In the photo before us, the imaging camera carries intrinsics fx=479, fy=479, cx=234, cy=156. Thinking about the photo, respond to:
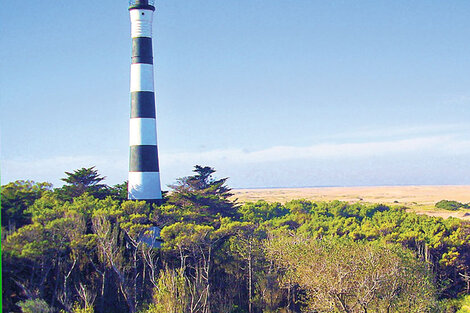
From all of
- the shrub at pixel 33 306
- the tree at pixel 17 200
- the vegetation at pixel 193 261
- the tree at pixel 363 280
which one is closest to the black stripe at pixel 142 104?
the vegetation at pixel 193 261

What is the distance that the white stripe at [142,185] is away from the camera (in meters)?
28.4

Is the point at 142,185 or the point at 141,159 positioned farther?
the point at 142,185

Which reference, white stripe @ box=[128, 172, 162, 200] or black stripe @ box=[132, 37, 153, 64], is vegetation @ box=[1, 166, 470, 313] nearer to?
white stripe @ box=[128, 172, 162, 200]

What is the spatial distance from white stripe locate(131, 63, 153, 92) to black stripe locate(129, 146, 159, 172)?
3.55 meters

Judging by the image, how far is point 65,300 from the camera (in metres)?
19.2

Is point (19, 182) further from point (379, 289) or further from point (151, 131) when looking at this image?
point (379, 289)

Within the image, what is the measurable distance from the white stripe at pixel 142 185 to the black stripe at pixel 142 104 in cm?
350

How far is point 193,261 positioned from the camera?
87.1 feet

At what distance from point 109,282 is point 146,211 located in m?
5.56

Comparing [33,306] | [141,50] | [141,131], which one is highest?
[141,50]

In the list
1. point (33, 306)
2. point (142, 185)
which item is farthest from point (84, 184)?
point (33, 306)

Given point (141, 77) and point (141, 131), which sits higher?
point (141, 77)

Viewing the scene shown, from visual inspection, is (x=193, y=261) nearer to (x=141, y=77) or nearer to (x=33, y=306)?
(x=33, y=306)

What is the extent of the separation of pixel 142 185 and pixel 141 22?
9714 mm
